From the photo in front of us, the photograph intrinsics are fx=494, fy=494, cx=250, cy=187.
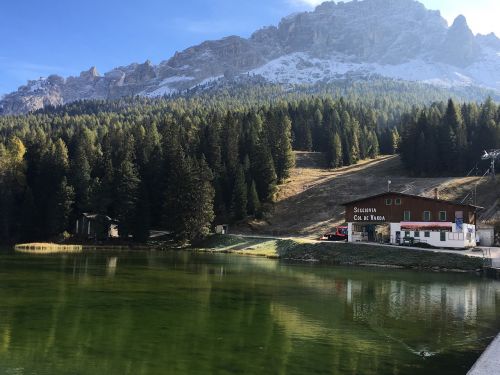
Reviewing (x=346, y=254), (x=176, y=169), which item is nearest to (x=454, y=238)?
(x=346, y=254)

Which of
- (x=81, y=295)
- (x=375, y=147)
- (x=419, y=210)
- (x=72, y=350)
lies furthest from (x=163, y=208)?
(x=375, y=147)

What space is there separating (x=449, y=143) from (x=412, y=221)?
2295 inches

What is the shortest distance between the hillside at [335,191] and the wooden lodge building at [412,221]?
12.4m

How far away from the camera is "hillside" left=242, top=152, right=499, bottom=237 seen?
307 feet

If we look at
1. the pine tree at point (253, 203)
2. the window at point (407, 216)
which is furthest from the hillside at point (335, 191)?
the window at point (407, 216)

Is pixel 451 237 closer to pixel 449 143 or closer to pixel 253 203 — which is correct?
pixel 253 203

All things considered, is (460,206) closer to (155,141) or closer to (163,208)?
(163,208)

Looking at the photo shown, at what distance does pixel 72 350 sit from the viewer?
1795cm

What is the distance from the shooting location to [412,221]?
72.0m

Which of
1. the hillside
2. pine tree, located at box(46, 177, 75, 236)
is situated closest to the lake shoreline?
the hillside

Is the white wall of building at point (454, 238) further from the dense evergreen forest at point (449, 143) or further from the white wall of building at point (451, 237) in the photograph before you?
the dense evergreen forest at point (449, 143)

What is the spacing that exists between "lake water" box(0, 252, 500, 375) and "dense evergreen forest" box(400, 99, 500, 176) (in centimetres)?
8329

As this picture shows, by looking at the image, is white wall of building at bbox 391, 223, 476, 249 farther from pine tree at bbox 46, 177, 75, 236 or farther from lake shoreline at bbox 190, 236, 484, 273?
pine tree at bbox 46, 177, 75, 236

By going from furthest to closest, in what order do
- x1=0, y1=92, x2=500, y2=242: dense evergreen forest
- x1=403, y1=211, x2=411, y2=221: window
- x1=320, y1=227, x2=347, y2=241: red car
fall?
1. x1=0, y1=92, x2=500, y2=242: dense evergreen forest
2. x1=320, y1=227, x2=347, y2=241: red car
3. x1=403, y1=211, x2=411, y2=221: window
